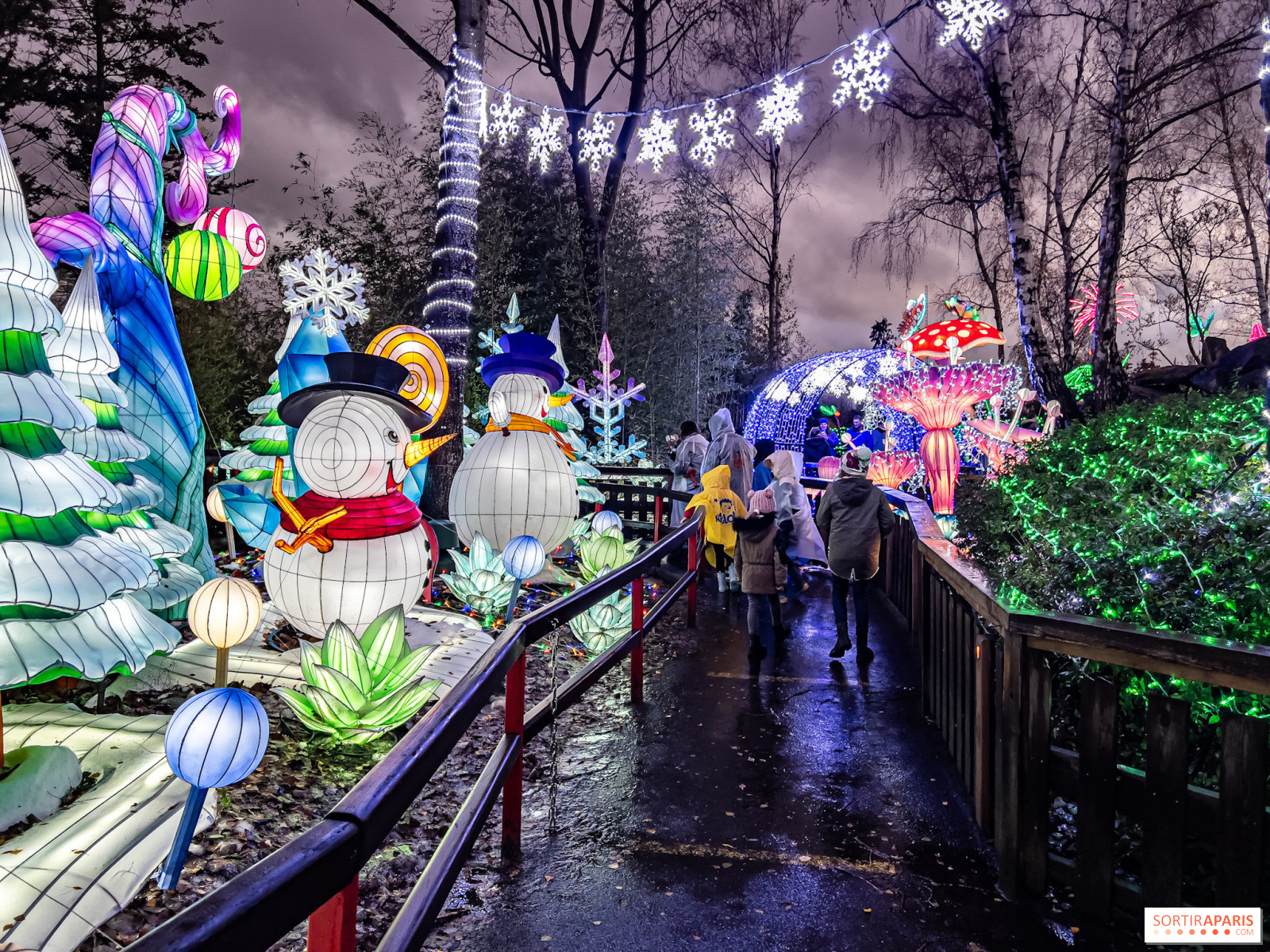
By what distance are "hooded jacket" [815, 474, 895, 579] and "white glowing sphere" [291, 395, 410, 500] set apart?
373 centimetres

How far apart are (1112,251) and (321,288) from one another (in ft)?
31.2

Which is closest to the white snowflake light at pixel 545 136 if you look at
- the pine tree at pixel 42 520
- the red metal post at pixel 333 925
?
the pine tree at pixel 42 520

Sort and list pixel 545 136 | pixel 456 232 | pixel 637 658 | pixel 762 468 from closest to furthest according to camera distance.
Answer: pixel 637 658 < pixel 762 468 < pixel 456 232 < pixel 545 136

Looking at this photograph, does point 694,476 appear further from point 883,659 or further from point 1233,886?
point 1233,886

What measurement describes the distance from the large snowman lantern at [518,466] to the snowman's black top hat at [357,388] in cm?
171

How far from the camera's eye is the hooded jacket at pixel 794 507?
7.19m

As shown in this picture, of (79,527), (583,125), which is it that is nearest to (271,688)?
(79,527)

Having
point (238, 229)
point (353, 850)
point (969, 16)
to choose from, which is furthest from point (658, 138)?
point (353, 850)

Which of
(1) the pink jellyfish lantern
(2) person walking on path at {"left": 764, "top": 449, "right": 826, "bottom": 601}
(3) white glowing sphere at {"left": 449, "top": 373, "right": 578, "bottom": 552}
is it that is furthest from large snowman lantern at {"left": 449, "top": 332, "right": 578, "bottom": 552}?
(1) the pink jellyfish lantern

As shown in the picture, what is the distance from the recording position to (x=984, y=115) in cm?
1466

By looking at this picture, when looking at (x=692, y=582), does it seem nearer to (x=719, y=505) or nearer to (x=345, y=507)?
(x=719, y=505)

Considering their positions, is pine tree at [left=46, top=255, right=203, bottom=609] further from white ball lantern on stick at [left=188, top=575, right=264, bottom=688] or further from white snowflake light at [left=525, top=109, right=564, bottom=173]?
white snowflake light at [left=525, top=109, right=564, bottom=173]

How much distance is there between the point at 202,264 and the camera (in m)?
5.53

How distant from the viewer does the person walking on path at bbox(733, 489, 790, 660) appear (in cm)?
600
